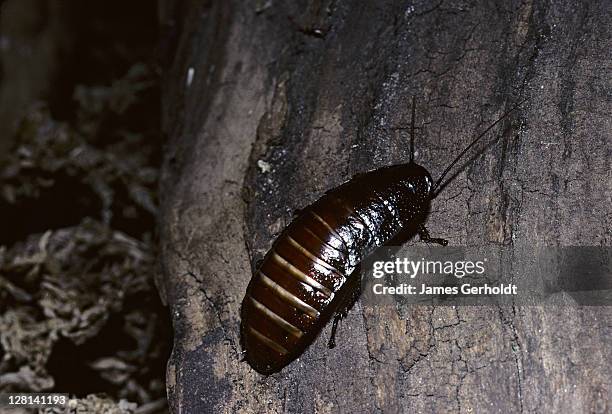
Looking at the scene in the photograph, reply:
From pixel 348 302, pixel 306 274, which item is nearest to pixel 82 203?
pixel 306 274

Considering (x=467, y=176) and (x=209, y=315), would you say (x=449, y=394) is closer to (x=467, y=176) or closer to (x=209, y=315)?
(x=467, y=176)

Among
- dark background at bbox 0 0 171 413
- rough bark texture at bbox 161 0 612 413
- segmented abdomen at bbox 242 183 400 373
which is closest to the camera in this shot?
rough bark texture at bbox 161 0 612 413

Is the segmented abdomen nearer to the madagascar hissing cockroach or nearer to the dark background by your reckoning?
the madagascar hissing cockroach

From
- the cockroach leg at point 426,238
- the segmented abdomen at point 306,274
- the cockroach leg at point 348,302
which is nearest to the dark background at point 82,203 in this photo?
the segmented abdomen at point 306,274

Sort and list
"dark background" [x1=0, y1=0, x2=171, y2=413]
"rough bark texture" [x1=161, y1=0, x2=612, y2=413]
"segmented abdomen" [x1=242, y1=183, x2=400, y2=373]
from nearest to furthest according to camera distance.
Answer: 1. "rough bark texture" [x1=161, y1=0, x2=612, y2=413]
2. "segmented abdomen" [x1=242, y1=183, x2=400, y2=373]
3. "dark background" [x1=0, y1=0, x2=171, y2=413]

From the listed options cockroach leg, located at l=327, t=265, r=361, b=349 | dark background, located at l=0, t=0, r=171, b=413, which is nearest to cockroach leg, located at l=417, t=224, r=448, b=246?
cockroach leg, located at l=327, t=265, r=361, b=349

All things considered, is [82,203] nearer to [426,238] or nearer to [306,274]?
[306,274]
